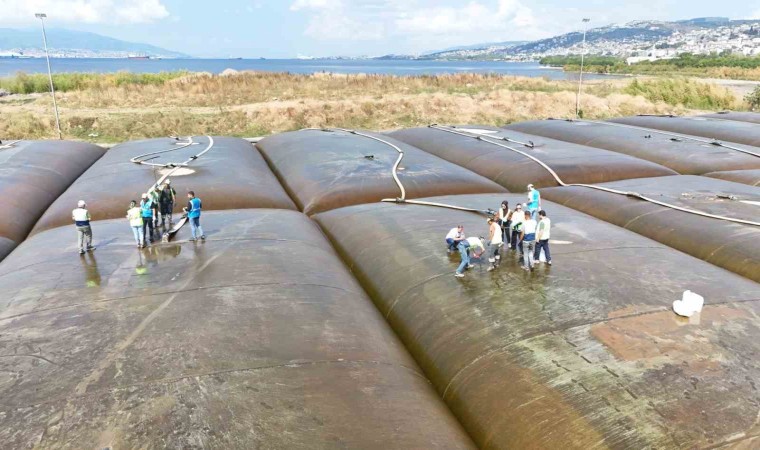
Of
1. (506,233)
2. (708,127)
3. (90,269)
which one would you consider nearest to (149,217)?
(90,269)

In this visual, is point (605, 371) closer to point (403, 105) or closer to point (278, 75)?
point (403, 105)

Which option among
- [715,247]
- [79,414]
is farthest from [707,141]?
[79,414]

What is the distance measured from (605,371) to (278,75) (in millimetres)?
61488

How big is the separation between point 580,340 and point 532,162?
12.4 metres

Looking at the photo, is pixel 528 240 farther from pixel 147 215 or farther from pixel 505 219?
pixel 147 215

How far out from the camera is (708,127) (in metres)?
27.5

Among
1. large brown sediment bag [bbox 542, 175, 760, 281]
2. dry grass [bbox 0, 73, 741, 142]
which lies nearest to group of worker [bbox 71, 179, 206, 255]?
large brown sediment bag [bbox 542, 175, 760, 281]

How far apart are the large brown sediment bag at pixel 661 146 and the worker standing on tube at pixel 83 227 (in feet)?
66.7

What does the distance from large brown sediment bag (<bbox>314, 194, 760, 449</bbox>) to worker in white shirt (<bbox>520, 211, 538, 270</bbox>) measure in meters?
0.25

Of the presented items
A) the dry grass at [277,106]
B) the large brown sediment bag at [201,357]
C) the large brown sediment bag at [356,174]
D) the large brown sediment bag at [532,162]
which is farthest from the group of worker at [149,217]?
the dry grass at [277,106]

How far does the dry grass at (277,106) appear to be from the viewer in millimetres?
38125

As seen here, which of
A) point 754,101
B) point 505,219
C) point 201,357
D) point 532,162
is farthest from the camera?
point 754,101

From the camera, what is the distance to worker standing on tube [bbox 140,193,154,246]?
10.7m

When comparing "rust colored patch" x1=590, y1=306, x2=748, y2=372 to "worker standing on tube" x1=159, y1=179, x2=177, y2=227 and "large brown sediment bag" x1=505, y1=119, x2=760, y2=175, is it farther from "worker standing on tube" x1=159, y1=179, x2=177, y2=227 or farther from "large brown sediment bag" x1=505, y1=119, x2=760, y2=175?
"large brown sediment bag" x1=505, y1=119, x2=760, y2=175
